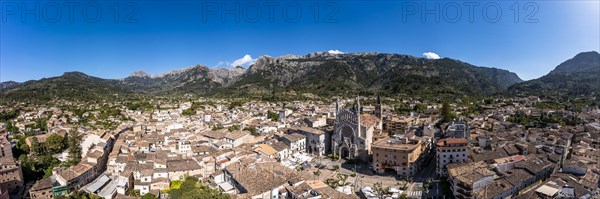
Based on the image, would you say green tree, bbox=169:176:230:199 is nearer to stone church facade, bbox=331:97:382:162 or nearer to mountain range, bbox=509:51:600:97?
stone church facade, bbox=331:97:382:162

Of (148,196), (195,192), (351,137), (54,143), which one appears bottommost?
(148,196)

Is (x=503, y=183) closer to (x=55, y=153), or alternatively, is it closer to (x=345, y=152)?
(x=345, y=152)

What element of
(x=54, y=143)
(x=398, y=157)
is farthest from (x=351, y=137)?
(x=54, y=143)

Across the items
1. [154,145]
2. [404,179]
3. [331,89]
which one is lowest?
[404,179]

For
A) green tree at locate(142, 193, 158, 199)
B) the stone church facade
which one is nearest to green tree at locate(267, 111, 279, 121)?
the stone church facade

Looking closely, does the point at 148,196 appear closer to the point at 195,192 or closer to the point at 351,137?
the point at 195,192

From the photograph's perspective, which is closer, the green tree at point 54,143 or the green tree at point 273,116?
the green tree at point 54,143

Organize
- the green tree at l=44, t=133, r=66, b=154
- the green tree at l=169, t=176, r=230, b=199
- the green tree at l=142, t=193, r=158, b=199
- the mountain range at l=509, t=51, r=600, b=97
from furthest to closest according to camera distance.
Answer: the mountain range at l=509, t=51, r=600, b=97 < the green tree at l=44, t=133, r=66, b=154 < the green tree at l=142, t=193, r=158, b=199 < the green tree at l=169, t=176, r=230, b=199

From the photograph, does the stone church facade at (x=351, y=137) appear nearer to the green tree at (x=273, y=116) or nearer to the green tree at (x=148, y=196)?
the green tree at (x=148, y=196)

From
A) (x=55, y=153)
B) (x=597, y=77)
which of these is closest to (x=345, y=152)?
(x=55, y=153)

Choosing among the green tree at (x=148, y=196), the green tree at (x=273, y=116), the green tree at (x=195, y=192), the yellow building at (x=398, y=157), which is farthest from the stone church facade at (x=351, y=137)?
the green tree at (x=273, y=116)

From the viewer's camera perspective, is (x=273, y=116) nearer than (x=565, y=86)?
Yes
